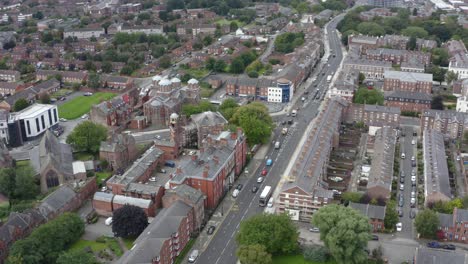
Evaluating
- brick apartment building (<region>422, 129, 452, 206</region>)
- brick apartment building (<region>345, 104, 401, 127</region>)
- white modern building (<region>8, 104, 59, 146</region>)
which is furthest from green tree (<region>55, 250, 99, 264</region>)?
brick apartment building (<region>345, 104, 401, 127</region>)

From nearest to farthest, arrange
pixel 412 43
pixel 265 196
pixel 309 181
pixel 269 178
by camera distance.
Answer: pixel 309 181 < pixel 265 196 < pixel 269 178 < pixel 412 43

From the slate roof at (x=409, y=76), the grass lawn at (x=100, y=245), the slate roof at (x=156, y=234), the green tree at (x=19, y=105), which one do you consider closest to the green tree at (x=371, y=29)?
the slate roof at (x=409, y=76)

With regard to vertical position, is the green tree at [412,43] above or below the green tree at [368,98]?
above

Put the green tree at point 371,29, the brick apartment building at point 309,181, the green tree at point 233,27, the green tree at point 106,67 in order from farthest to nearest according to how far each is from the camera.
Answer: the green tree at point 233,27 → the green tree at point 371,29 → the green tree at point 106,67 → the brick apartment building at point 309,181

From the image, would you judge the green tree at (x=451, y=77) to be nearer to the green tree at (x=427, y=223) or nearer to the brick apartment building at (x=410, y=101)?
the brick apartment building at (x=410, y=101)

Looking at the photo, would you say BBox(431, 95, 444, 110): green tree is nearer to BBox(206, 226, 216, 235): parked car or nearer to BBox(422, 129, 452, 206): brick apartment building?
BBox(422, 129, 452, 206): brick apartment building

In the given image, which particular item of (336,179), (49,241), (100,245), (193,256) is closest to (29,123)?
(100,245)

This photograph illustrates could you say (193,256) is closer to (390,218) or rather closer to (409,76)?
(390,218)
